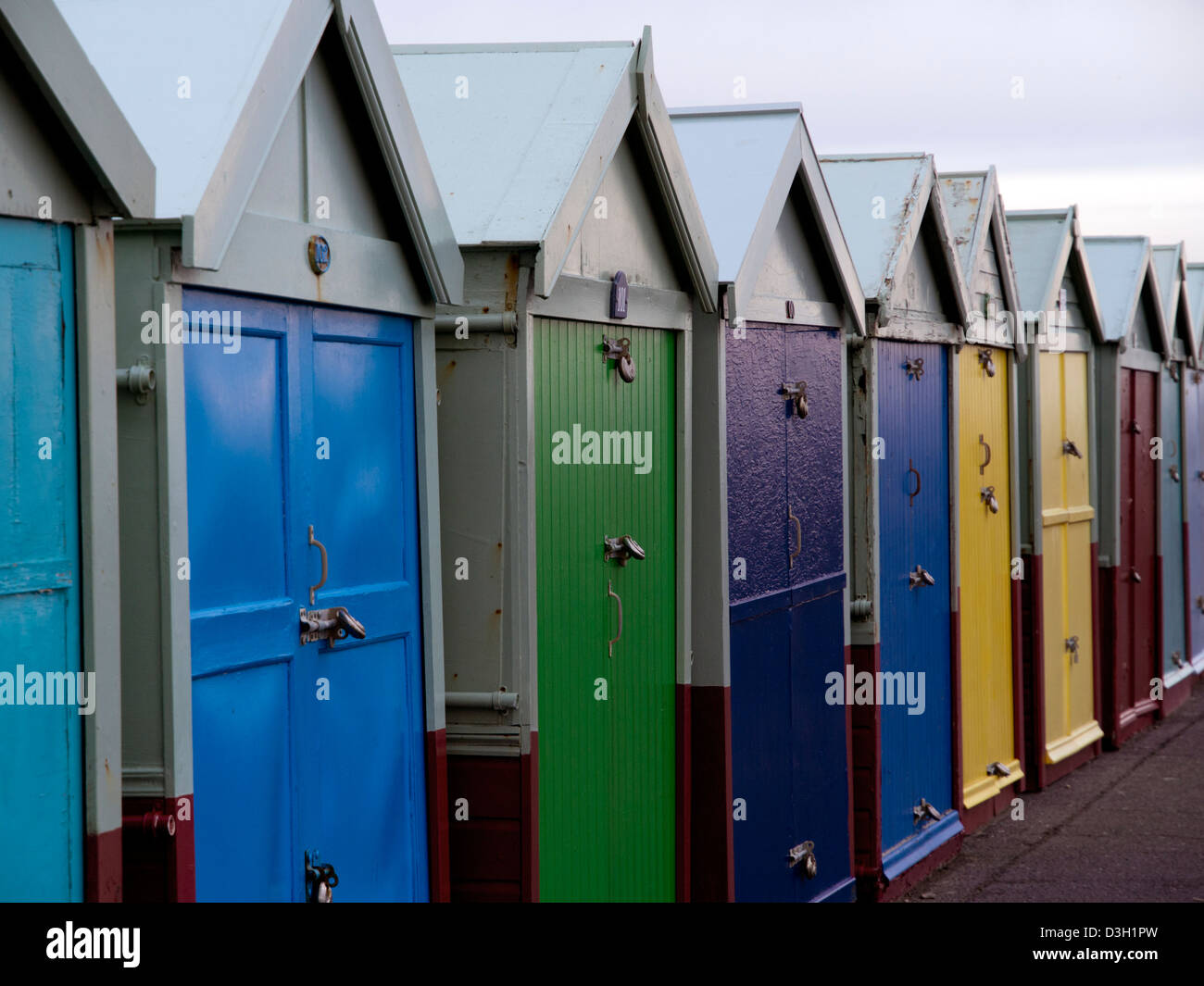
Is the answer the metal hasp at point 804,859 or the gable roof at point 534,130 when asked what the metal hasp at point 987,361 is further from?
the gable roof at point 534,130

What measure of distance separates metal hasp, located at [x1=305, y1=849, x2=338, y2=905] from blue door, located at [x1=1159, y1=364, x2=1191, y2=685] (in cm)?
1066

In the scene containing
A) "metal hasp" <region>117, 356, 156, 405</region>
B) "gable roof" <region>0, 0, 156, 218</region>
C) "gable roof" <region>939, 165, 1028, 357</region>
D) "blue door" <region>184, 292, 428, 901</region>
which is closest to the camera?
"gable roof" <region>0, 0, 156, 218</region>

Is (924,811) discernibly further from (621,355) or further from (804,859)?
(621,355)

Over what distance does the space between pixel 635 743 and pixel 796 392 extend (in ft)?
6.18

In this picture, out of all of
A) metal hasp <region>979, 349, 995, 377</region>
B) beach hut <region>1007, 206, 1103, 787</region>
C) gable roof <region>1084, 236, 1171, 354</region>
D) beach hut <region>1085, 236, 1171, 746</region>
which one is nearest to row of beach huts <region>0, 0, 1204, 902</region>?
metal hasp <region>979, 349, 995, 377</region>

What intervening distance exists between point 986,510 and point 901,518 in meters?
1.59

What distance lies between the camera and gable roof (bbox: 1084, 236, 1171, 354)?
1181cm

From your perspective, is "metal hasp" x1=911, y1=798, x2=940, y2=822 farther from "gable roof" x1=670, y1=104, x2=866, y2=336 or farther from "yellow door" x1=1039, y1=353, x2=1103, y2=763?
"gable roof" x1=670, y1=104, x2=866, y2=336

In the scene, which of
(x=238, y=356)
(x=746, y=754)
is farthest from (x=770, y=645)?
(x=238, y=356)

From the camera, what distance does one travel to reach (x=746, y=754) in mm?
6246

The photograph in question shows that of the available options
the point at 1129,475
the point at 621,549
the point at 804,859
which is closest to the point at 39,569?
the point at 621,549

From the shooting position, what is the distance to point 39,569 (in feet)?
9.90

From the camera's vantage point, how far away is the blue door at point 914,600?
773cm

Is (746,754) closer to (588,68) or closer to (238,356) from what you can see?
(588,68)
